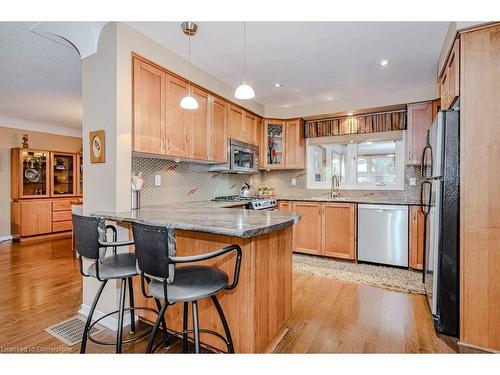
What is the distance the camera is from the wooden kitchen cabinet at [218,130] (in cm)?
321

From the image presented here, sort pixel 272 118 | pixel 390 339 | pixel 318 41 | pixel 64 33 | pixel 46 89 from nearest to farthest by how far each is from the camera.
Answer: pixel 390 339 → pixel 64 33 → pixel 318 41 → pixel 46 89 → pixel 272 118

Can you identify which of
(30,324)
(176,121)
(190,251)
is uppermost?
(176,121)

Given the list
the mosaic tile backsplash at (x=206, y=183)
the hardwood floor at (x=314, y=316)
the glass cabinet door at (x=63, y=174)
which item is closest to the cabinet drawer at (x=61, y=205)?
the glass cabinet door at (x=63, y=174)

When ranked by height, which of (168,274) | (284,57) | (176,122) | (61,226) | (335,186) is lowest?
(61,226)

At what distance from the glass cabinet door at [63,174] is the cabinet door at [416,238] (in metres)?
6.62

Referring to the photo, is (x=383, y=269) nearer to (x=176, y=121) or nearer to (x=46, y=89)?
(x=176, y=121)

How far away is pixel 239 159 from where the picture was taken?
3760 mm

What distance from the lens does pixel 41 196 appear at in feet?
18.2

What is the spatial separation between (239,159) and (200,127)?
89 centimetres

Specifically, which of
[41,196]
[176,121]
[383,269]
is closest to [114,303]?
[176,121]

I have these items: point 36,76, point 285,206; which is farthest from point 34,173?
point 285,206

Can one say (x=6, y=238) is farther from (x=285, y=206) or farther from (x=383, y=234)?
(x=383, y=234)

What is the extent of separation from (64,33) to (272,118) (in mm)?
2965

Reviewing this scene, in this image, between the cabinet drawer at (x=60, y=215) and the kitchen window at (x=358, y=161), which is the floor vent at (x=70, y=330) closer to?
the kitchen window at (x=358, y=161)
